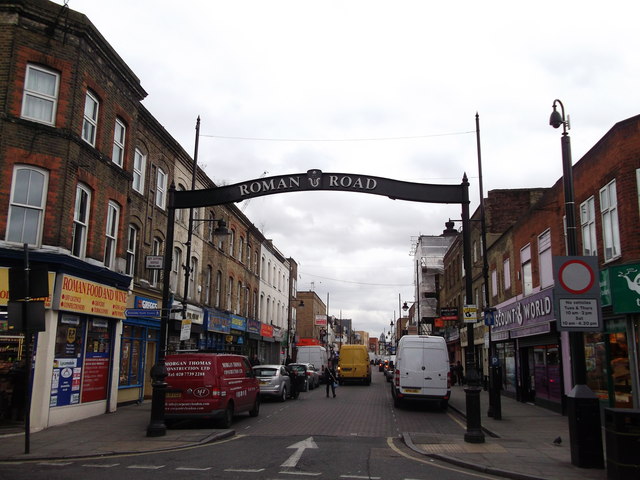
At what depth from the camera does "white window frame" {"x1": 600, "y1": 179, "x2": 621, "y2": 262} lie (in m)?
14.7

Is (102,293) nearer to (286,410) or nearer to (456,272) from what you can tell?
(286,410)

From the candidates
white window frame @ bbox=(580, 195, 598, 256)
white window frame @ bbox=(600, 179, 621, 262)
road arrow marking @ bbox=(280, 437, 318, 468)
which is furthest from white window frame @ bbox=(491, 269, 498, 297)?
road arrow marking @ bbox=(280, 437, 318, 468)

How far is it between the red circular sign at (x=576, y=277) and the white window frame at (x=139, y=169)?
1563 centimetres

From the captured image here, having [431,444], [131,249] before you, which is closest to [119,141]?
[131,249]

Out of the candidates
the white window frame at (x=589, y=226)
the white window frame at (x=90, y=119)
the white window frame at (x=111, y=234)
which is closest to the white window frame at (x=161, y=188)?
the white window frame at (x=111, y=234)

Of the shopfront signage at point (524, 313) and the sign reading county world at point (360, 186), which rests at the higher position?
the sign reading county world at point (360, 186)

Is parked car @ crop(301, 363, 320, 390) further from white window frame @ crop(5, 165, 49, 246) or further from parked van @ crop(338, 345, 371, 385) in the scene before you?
white window frame @ crop(5, 165, 49, 246)

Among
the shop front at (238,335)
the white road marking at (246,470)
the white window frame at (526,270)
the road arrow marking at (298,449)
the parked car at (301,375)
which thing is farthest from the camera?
the shop front at (238,335)

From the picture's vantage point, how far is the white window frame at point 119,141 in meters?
18.6

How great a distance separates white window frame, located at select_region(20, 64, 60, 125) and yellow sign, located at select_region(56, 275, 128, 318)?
4.35m

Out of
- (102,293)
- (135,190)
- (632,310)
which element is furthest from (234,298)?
(632,310)

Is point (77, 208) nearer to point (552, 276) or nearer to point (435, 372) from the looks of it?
point (435, 372)

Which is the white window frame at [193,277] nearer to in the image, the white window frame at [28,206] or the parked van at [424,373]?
the parked van at [424,373]

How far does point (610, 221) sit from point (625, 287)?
2105 millimetres
